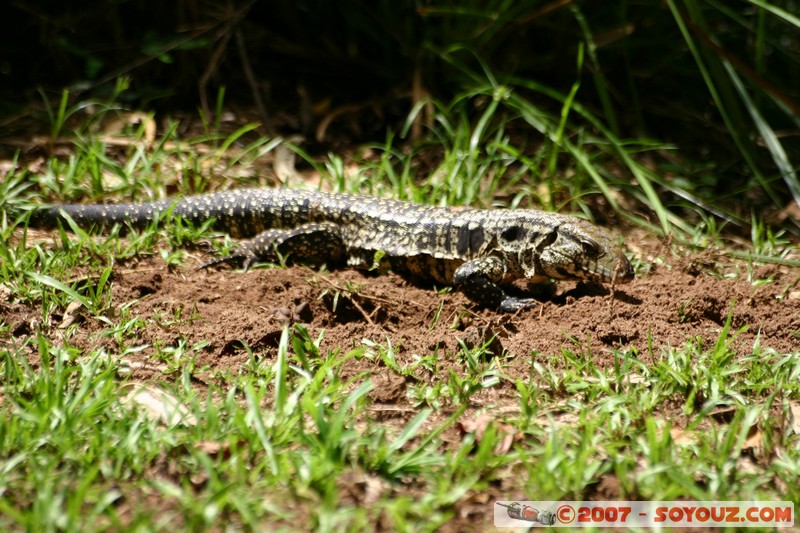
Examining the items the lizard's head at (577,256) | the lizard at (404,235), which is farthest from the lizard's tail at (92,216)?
the lizard's head at (577,256)

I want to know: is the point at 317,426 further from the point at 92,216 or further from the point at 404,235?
the point at 92,216

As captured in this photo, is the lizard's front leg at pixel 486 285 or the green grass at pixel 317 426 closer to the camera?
the green grass at pixel 317 426

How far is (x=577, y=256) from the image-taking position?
5.67m

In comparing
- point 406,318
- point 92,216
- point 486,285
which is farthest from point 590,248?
point 92,216

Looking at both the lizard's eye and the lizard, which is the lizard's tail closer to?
the lizard

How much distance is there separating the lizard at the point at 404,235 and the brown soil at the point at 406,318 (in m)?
0.20

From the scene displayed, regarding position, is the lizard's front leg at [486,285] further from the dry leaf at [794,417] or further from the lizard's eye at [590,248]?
the dry leaf at [794,417]

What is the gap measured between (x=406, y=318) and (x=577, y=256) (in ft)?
4.21

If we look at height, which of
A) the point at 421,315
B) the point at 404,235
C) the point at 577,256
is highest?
the point at 577,256

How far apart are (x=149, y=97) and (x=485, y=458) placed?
5969mm

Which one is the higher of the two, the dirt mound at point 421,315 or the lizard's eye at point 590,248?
the lizard's eye at point 590,248

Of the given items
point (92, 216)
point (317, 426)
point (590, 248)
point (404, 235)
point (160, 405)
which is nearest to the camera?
point (317, 426)

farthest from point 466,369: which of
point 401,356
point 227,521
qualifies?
point 227,521

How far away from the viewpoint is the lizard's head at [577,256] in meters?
5.60
